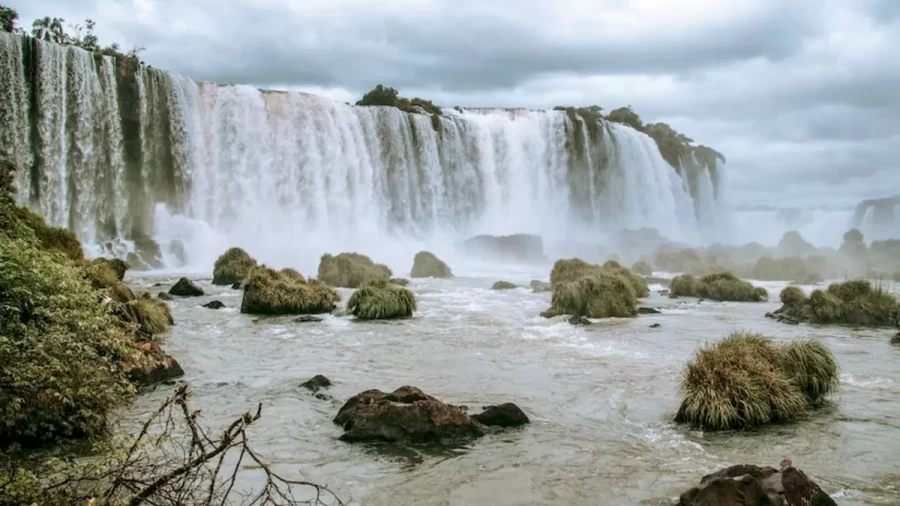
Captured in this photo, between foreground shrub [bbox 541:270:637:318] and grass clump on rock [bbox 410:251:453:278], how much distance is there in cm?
1998

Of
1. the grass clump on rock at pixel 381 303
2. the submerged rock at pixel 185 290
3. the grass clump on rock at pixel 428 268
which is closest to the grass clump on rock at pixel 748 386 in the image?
the grass clump on rock at pixel 381 303

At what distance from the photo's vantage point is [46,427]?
8391 millimetres

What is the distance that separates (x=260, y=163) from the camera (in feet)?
174

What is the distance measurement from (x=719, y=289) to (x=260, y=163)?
33424 millimetres

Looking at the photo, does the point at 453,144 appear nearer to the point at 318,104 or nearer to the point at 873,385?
the point at 318,104

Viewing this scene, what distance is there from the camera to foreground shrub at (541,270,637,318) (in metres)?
24.8

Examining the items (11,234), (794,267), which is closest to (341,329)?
(11,234)

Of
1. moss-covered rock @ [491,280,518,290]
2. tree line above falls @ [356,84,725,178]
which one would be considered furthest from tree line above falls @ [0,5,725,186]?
moss-covered rock @ [491,280,518,290]

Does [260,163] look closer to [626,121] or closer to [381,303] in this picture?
[381,303]

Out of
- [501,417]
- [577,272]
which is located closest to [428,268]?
[577,272]

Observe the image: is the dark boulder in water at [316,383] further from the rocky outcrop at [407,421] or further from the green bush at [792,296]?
the green bush at [792,296]

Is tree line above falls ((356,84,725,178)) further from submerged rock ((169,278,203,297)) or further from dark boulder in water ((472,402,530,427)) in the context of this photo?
dark boulder in water ((472,402,530,427))

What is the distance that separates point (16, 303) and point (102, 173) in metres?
43.1

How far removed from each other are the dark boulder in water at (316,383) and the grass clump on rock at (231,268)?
74.2 feet
